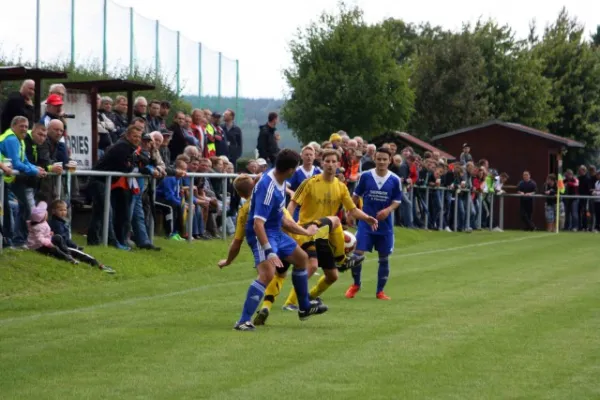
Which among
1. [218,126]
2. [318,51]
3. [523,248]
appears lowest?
[523,248]

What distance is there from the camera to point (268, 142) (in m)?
24.5

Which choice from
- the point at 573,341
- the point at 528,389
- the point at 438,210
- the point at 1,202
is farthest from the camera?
the point at 438,210

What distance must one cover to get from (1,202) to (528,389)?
359 inches

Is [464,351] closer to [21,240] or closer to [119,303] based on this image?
[119,303]

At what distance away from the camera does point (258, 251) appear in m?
12.3

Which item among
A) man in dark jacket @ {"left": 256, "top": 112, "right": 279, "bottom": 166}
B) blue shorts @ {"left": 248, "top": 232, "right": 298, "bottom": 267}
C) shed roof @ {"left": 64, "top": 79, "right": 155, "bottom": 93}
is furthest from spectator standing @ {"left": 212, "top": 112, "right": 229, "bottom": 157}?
blue shorts @ {"left": 248, "top": 232, "right": 298, "bottom": 267}

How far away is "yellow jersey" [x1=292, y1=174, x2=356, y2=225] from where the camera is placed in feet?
49.3

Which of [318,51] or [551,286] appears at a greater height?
[318,51]

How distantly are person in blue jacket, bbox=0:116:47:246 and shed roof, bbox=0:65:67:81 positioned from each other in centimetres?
120

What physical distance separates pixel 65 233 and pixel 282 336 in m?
6.46

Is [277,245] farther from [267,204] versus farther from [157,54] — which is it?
[157,54]

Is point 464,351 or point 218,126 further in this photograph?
point 218,126

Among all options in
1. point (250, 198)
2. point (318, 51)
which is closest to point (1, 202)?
point (250, 198)

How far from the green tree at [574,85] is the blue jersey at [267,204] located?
178ft
